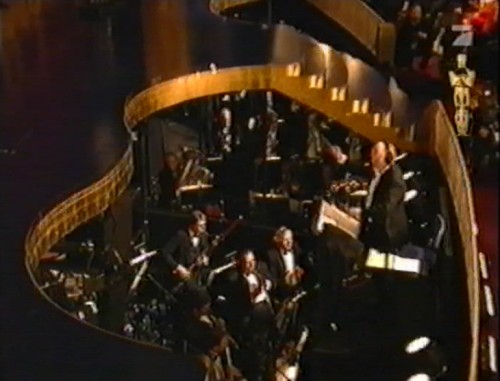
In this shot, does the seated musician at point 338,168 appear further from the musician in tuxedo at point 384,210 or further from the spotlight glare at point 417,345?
the spotlight glare at point 417,345

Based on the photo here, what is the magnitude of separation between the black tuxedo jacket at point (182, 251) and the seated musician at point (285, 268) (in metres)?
0.59

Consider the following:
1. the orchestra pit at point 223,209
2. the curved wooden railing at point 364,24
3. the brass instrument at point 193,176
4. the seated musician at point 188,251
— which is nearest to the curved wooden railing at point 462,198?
the orchestra pit at point 223,209

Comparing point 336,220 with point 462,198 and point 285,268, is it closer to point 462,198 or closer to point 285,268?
point 285,268

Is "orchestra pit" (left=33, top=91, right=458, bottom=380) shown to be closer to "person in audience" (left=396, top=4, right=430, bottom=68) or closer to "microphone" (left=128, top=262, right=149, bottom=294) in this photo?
"microphone" (left=128, top=262, right=149, bottom=294)

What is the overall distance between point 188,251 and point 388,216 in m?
1.67

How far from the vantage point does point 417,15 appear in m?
15.4

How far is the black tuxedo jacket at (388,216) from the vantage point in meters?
10.3

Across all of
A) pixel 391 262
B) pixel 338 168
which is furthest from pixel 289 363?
pixel 338 168

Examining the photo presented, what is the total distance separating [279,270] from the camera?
32.7 ft

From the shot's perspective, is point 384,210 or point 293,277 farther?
point 384,210

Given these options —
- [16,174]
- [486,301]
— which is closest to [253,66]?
[16,174]

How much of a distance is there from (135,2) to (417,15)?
350 centimetres

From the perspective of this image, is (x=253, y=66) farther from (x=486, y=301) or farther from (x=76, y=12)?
(x=486, y=301)

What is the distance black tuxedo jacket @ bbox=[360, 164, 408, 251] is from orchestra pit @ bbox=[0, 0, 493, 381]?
18 millimetres
